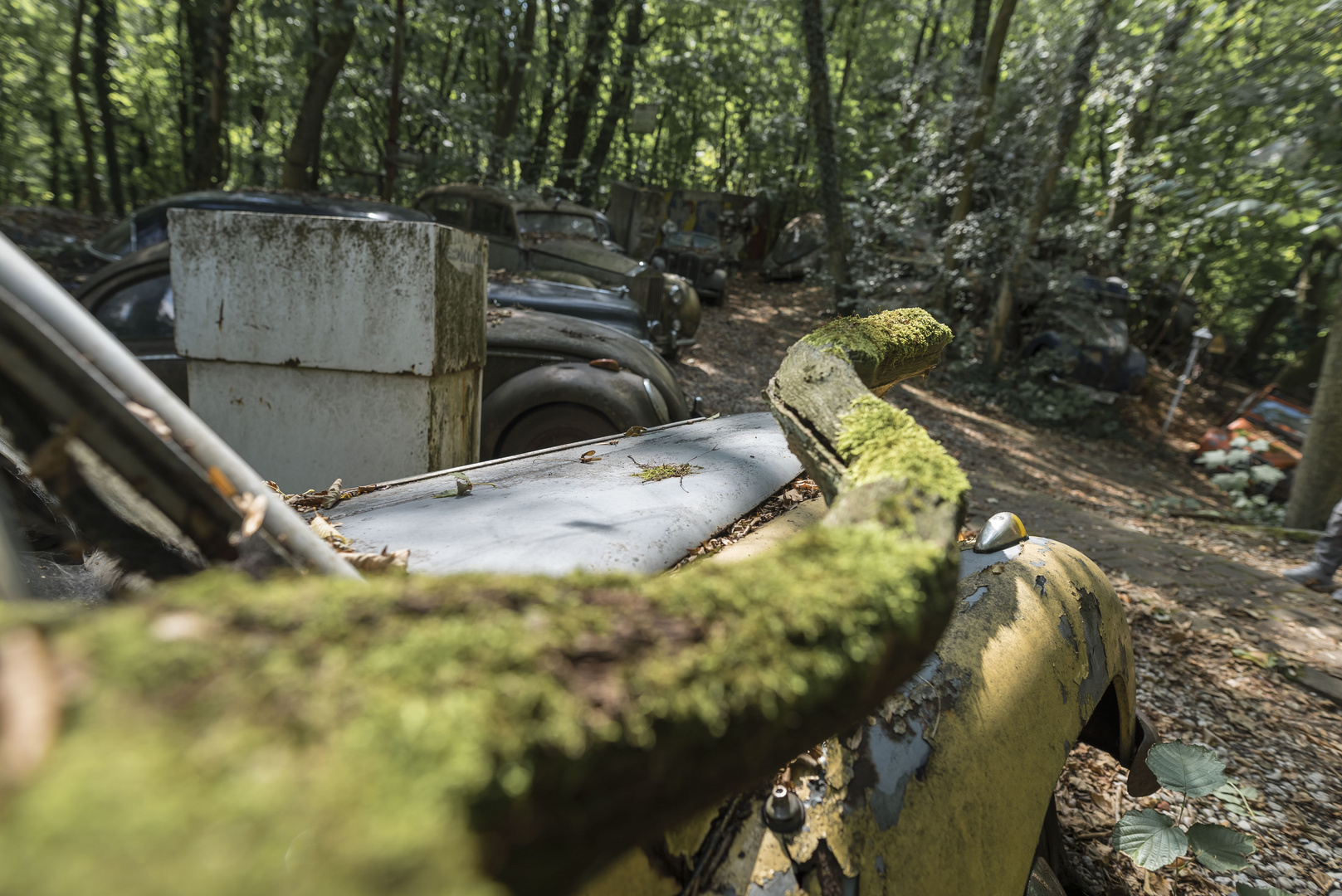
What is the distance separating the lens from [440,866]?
460 millimetres

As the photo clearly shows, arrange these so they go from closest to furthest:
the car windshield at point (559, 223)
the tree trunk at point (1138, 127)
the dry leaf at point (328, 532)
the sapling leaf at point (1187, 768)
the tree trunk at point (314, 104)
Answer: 1. the dry leaf at point (328, 532)
2. the sapling leaf at point (1187, 768)
3. the tree trunk at point (1138, 127)
4. the tree trunk at point (314, 104)
5. the car windshield at point (559, 223)

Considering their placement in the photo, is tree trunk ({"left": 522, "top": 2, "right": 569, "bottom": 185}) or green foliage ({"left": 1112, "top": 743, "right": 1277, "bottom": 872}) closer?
green foliage ({"left": 1112, "top": 743, "right": 1277, "bottom": 872})

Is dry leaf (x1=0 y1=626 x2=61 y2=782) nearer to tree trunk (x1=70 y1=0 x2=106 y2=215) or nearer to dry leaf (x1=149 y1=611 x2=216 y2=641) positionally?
dry leaf (x1=149 y1=611 x2=216 y2=641)

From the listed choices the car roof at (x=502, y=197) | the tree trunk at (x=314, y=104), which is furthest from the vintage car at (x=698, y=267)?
the tree trunk at (x=314, y=104)

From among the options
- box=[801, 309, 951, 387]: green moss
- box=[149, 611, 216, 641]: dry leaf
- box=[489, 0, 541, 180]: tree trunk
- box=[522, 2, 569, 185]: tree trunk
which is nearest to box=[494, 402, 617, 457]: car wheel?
box=[801, 309, 951, 387]: green moss

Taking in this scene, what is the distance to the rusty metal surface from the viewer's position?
1.56 m

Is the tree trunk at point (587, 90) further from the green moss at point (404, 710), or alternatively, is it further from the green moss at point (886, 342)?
the green moss at point (404, 710)

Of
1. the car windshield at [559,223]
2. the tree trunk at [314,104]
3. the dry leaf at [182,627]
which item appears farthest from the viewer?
the car windshield at [559,223]

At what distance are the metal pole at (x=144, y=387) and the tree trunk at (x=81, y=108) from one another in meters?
15.2

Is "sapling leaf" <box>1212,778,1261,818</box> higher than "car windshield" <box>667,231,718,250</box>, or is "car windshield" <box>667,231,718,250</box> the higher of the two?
"car windshield" <box>667,231,718,250</box>

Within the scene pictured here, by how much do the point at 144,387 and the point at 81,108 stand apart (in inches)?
655

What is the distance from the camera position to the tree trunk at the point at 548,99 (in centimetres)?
1289

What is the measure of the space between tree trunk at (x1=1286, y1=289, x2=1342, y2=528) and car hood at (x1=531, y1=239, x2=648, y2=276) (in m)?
6.90

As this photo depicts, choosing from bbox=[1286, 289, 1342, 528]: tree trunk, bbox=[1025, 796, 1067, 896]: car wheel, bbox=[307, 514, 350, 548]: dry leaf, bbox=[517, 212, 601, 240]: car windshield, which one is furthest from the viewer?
bbox=[517, 212, 601, 240]: car windshield
